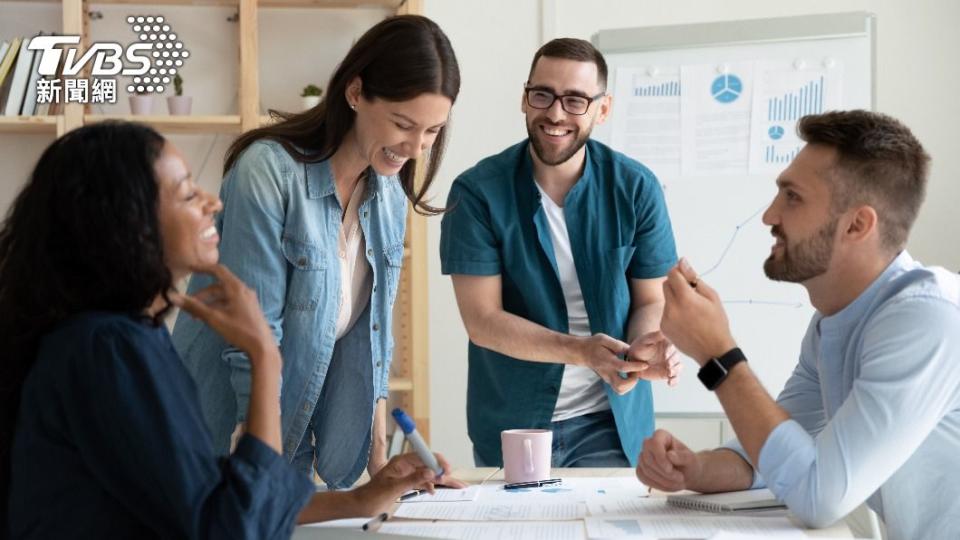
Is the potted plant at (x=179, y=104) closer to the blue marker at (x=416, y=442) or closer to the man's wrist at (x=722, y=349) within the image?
the blue marker at (x=416, y=442)

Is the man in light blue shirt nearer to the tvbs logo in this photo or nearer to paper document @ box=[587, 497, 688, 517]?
paper document @ box=[587, 497, 688, 517]

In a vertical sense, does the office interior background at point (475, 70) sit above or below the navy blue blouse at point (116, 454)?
above

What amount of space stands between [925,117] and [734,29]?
901 mm

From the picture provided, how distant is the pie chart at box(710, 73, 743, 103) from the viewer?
11.9 ft

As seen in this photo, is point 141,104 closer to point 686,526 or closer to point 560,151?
point 560,151

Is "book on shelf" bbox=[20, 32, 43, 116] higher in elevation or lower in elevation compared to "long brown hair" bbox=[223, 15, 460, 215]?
higher

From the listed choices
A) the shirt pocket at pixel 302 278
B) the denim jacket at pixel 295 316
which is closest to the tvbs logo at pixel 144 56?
the denim jacket at pixel 295 316

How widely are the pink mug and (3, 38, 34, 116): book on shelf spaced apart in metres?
2.54

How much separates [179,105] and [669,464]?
8.46 feet

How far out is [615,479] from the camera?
6.76ft

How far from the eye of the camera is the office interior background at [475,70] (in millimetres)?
4023

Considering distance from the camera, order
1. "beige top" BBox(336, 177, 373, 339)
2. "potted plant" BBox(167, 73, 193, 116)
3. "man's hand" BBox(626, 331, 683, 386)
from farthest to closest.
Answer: "potted plant" BBox(167, 73, 193, 116) < "man's hand" BBox(626, 331, 683, 386) < "beige top" BBox(336, 177, 373, 339)

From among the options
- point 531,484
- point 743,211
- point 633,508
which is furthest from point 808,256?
point 743,211

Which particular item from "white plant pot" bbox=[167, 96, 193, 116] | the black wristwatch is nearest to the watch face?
the black wristwatch
